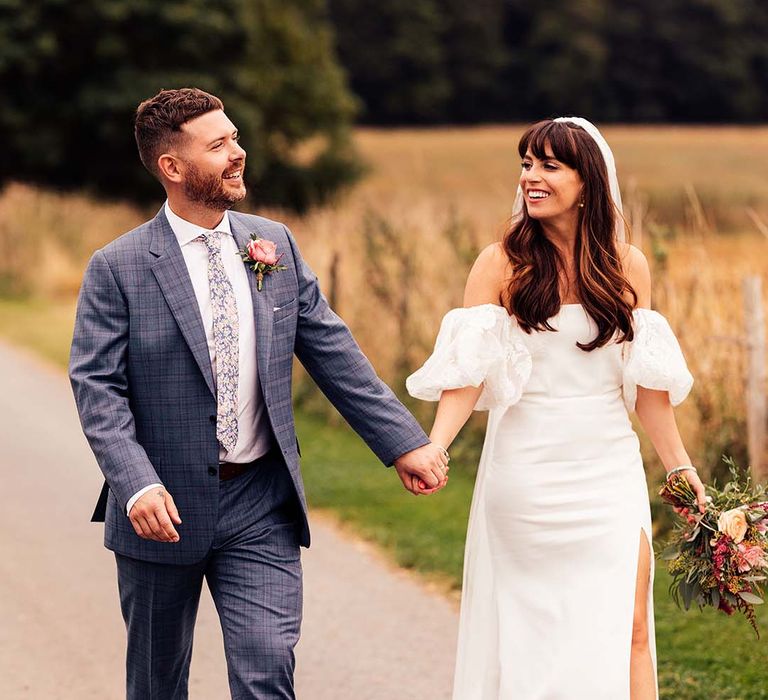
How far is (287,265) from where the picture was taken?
367 cm

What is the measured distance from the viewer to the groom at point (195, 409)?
11.2 feet

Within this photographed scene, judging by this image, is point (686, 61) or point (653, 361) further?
point (686, 61)

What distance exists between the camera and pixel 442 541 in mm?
7070

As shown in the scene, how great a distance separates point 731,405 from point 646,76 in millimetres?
61817

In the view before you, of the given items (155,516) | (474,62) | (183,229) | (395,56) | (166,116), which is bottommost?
(155,516)

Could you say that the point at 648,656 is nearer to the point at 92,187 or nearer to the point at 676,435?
the point at 676,435

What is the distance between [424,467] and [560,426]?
407mm

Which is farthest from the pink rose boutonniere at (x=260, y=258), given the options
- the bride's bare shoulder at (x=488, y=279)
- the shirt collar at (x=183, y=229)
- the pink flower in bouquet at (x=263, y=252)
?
the bride's bare shoulder at (x=488, y=279)

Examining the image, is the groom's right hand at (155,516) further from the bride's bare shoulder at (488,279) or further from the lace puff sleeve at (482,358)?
the bride's bare shoulder at (488,279)

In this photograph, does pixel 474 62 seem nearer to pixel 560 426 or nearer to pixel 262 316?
pixel 560 426

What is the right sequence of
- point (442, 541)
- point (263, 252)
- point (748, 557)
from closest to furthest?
point (263, 252)
point (748, 557)
point (442, 541)

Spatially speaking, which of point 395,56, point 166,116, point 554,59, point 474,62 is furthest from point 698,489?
point 554,59

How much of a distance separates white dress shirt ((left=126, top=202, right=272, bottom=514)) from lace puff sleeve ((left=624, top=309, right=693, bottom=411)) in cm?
107

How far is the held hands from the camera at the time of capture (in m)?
3.74
